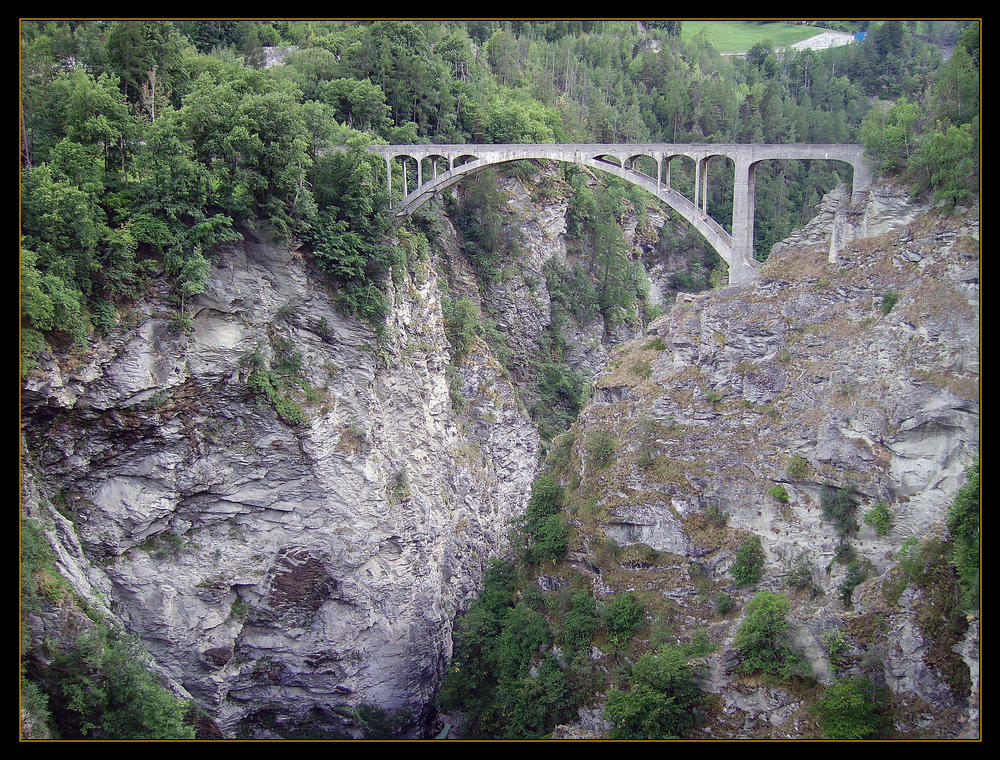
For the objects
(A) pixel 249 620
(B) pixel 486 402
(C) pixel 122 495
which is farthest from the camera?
(B) pixel 486 402

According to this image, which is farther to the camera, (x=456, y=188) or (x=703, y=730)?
(x=456, y=188)

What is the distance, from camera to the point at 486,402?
42938 mm

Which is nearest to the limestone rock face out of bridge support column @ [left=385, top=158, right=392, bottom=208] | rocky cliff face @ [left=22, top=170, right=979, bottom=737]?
rocky cliff face @ [left=22, top=170, right=979, bottom=737]

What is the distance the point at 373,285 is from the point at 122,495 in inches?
463

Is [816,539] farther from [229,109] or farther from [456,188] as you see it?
[456,188]

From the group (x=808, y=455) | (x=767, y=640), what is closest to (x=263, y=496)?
(x=767, y=640)

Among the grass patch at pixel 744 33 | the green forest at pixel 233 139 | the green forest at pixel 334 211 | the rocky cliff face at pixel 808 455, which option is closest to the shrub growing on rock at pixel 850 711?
the green forest at pixel 334 211

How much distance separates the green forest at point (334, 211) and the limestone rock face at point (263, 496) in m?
1.25

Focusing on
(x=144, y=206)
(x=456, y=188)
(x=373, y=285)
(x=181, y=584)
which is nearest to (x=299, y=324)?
(x=373, y=285)

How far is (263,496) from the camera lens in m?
32.1

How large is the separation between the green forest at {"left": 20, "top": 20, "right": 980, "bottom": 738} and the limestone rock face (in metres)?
1.25

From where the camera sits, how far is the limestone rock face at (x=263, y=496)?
28.8 m

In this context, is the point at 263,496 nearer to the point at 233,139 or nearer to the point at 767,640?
the point at 233,139

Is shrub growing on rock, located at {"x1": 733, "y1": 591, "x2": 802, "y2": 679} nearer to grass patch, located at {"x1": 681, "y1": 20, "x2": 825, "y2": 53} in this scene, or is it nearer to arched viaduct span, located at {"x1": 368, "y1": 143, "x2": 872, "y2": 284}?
arched viaduct span, located at {"x1": 368, "y1": 143, "x2": 872, "y2": 284}
